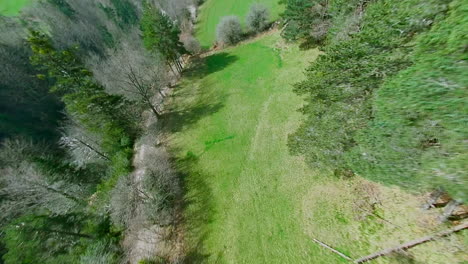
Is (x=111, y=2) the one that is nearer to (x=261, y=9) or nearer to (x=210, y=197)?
(x=261, y=9)

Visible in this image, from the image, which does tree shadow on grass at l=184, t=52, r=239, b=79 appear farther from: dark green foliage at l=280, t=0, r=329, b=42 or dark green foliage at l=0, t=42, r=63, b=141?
dark green foliage at l=0, t=42, r=63, b=141

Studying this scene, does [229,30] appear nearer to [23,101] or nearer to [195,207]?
[195,207]

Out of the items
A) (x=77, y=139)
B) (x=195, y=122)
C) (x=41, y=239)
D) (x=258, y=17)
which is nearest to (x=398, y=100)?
(x=41, y=239)

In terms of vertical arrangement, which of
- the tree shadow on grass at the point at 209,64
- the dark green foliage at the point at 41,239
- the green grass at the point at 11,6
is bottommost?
the dark green foliage at the point at 41,239

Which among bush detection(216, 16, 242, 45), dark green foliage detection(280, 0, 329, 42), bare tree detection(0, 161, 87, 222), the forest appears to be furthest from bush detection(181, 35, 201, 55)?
bare tree detection(0, 161, 87, 222)

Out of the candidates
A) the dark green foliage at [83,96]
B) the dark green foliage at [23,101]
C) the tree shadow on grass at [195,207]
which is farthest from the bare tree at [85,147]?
the dark green foliage at [23,101]

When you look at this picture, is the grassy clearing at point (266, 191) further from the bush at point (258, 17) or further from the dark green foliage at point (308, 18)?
the bush at point (258, 17)
